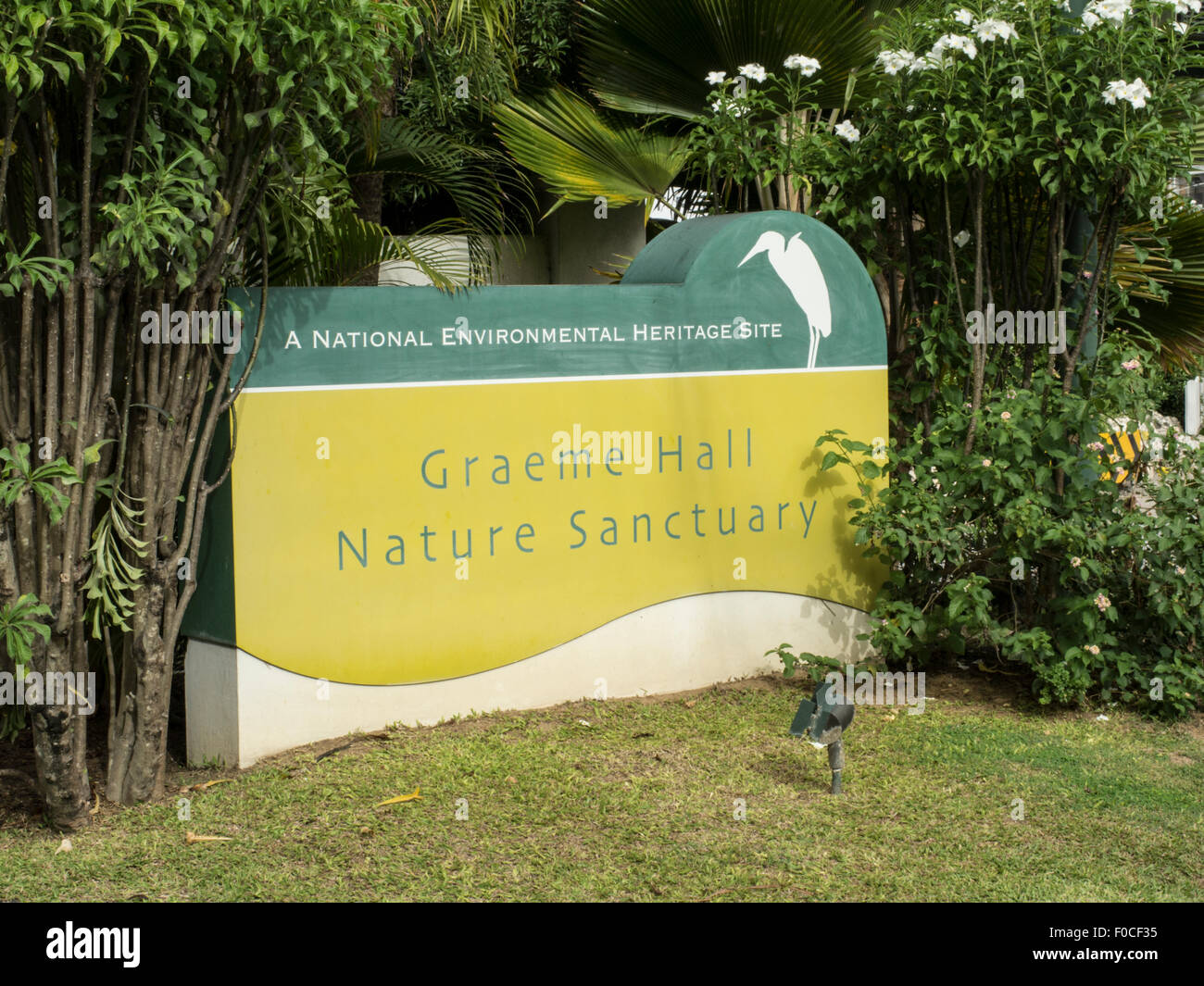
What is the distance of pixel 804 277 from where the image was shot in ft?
20.9

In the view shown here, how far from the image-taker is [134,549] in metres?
4.71

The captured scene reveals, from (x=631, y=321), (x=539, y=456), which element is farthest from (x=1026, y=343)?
(x=539, y=456)

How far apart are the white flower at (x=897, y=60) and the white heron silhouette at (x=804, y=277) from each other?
2.84ft

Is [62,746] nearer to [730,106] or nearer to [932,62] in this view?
[730,106]

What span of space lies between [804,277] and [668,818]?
287 centimetres

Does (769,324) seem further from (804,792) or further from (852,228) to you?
(804,792)

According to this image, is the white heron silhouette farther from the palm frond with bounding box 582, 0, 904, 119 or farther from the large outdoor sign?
the palm frond with bounding box 582, 0, 904, 119

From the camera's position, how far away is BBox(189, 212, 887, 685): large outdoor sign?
526cm

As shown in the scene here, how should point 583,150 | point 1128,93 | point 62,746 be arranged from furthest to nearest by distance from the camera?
1. point 583,150
2. point 1128,93
3. point 62,746

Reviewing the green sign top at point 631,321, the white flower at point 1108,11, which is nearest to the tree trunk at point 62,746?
the green sign top at point 631,321

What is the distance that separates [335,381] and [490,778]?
5.66 ft

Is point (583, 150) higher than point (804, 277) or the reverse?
higher

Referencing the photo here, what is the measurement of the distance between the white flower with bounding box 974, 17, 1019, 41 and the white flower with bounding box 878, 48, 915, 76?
32cm

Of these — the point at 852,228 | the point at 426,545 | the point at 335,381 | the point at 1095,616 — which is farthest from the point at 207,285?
the point at 1095,616
